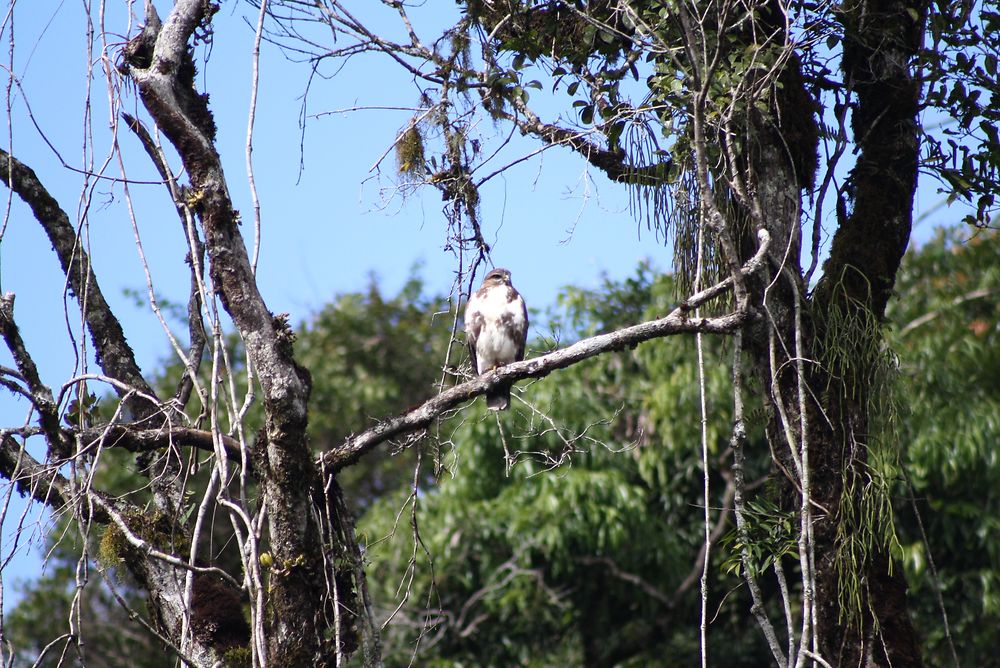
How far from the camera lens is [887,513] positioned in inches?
138

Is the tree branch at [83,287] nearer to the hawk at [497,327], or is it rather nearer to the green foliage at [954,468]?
the hawk at [497,327]

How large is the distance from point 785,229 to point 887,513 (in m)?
1.03

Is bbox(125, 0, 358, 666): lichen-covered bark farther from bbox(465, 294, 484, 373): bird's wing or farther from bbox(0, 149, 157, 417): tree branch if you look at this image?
bbox(465, 294, 484, 373): bird's wing

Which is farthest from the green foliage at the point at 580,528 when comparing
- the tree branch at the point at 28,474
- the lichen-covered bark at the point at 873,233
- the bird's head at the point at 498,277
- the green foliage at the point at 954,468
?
the tree branch at the point at 28,474

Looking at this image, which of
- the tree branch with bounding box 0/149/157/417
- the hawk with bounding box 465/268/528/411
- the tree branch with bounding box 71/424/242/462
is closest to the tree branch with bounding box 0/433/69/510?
the tree branch with bounding box 71/424/242/462

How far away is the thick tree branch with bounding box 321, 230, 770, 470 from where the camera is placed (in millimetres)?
3354

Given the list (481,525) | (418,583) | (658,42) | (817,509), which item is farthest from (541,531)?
(658,42)

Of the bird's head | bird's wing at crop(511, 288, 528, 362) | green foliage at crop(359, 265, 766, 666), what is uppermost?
the bird's head

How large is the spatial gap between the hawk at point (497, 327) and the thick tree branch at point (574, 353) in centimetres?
244

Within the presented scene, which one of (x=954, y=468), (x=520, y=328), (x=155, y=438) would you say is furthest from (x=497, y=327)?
(x=954, y=468)

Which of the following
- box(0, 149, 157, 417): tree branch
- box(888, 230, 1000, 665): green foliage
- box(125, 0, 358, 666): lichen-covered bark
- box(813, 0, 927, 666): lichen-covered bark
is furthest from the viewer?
box(888, 230, 1000, 665): green foliage

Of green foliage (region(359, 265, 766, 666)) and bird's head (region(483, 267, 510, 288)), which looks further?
green foliage (region(359, 265, 766, 666))

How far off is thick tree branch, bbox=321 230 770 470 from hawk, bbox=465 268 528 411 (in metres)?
2.44

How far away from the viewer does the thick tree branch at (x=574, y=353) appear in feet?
11.0
